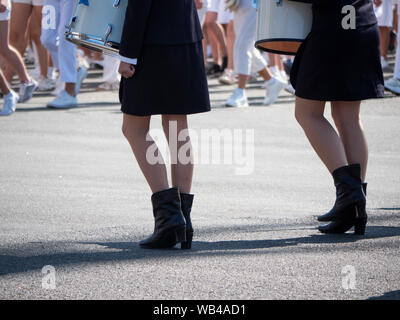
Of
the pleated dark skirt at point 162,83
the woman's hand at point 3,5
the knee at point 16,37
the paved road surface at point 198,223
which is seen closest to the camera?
the paved road surface at point 198,223

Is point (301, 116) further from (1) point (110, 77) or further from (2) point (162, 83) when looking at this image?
(1) point (110, 77)

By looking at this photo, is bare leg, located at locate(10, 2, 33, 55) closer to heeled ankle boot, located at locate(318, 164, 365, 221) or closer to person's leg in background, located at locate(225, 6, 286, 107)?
person's leg in background, located at locate(225, 6, 286, 107)

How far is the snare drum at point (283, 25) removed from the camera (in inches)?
187

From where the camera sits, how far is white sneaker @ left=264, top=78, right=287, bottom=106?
10289mm

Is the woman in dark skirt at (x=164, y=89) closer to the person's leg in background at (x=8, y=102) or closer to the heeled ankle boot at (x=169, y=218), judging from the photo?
the heeled ankle boot at (x=169, y=218)

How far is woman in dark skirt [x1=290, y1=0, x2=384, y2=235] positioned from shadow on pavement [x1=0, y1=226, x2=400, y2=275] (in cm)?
19

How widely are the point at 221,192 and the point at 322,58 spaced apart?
68.4 inches

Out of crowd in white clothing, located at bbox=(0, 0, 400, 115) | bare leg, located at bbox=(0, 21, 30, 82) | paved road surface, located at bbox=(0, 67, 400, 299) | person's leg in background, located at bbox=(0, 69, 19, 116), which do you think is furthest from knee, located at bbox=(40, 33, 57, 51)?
paved road surface, located at bbox=(0, 67, 400, 299)

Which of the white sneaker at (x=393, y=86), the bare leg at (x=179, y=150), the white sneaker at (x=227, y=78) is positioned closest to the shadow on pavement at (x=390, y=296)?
the bare leg at (x=179, y=150)

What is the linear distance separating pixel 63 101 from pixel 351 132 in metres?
5.76

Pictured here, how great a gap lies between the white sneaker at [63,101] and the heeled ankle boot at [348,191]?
5.89 metres
